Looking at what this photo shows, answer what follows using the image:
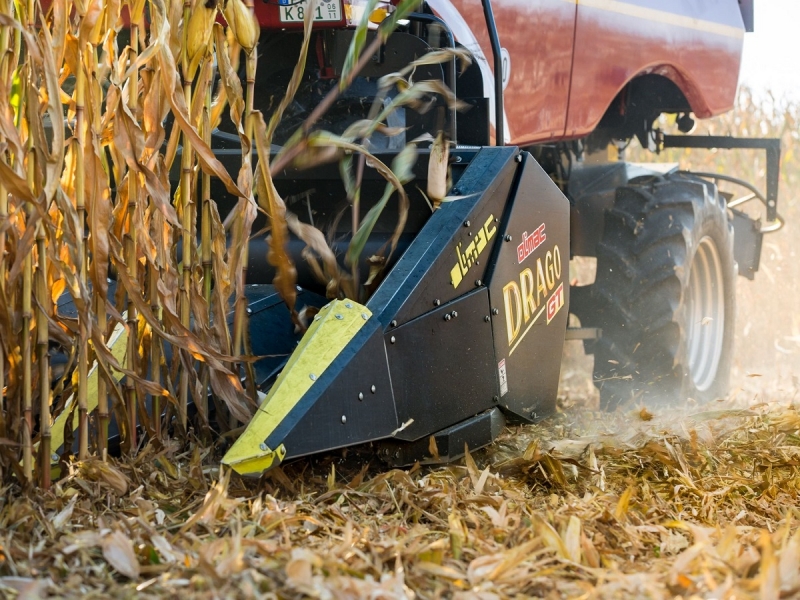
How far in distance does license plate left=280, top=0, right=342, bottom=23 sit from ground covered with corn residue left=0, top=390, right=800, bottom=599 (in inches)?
44.9

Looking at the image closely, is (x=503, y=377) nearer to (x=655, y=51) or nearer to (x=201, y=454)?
(x=201, y=454)

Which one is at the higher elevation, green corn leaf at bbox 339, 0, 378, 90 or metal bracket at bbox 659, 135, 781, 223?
green corn leaf at bbox 339, 0, 378, 90

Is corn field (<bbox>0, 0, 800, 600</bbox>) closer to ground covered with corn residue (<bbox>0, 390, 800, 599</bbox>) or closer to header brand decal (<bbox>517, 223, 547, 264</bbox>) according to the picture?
ground covered with corn residue (<bbox>0, 390, 800, 599</bbox>)

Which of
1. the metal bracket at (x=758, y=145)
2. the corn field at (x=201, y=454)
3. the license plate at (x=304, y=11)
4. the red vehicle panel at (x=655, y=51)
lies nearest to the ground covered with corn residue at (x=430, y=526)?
the corn field at (x=201, y=454)

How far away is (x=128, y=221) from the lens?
77.1 inches

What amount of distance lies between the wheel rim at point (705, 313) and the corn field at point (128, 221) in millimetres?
1886

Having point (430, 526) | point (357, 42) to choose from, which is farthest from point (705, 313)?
point (430, 526)

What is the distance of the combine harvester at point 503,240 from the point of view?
203cm

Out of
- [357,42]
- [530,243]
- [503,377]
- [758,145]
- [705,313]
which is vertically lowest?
[705,313]

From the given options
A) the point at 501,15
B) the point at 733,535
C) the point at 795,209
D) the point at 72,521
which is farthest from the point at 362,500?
the point at 795,209

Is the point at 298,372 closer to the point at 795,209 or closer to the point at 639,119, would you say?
the point at 639,119

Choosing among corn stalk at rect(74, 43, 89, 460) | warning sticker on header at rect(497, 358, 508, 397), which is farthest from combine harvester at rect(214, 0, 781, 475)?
corn stalk at rect(74, 43, 89, 460)

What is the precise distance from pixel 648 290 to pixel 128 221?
1920 mm

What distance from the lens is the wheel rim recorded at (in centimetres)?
376
